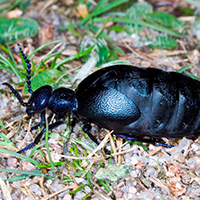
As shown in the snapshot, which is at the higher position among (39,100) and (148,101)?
(148,101)

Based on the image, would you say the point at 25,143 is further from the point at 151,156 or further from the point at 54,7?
the point at 54,7

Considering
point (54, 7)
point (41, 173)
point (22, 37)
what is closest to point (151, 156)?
point (41, 173)

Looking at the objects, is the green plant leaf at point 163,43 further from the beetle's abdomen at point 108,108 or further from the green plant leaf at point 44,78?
the beetle's abdomen at point 108,108

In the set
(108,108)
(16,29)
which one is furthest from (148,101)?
(16,29)

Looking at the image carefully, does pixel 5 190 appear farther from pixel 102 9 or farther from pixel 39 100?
pixel 102 9

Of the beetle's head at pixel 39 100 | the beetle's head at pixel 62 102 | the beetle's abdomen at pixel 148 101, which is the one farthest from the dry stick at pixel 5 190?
the beetle's abdomen at pixel 148 101
